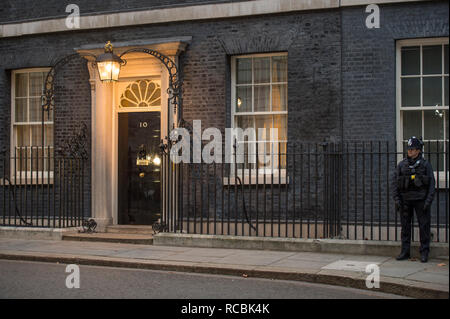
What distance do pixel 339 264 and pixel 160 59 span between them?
5.54 metres

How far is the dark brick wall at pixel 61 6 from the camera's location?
41.9 ft

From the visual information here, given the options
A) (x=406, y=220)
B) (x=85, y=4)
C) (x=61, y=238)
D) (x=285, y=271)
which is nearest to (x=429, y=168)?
(x=406, y=220)

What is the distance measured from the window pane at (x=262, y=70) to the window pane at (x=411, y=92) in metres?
2.59

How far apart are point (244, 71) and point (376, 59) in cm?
261

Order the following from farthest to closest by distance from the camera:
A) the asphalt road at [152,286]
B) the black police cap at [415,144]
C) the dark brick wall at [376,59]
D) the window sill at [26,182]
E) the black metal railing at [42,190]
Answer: the window sill at [26,182]
the black metal railing at [42,190]
the dark brick wall at [376,59]
the black police cap at [415,144]
the asphalt road at [152,286]

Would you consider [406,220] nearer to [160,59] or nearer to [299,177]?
[299,177]

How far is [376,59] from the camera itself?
11.4 m

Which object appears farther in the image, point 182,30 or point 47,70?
point 47,70

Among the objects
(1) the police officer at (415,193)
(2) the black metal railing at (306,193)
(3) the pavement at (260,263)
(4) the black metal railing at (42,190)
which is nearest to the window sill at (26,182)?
(4) the black metal railing at (42,190)

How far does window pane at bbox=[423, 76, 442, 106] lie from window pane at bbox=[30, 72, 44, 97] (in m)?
8.10

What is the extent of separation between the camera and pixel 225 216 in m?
12.2

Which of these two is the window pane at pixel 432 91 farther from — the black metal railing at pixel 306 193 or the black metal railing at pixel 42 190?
the black metal railing at pixel 42 190

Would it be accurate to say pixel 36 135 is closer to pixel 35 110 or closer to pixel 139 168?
pixel 35 110

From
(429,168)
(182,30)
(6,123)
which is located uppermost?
(182,30)
